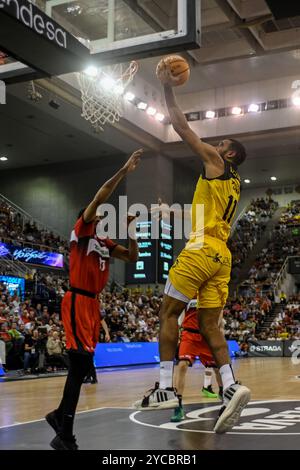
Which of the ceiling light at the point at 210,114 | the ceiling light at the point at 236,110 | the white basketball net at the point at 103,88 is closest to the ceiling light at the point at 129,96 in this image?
the ceiling light at the point at 210,114

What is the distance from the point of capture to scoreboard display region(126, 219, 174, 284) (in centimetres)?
2700

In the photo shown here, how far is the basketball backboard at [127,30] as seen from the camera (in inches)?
226

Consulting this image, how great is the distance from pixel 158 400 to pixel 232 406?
26.5 inches

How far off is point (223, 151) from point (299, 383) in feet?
21.0

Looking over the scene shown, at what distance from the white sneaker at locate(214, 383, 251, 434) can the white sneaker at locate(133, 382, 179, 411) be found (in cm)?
46

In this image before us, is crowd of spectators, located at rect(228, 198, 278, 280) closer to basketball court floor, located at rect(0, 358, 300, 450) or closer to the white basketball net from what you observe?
the white basketball net

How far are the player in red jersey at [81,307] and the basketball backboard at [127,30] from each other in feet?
6.39

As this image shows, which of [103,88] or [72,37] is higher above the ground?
[103,88]

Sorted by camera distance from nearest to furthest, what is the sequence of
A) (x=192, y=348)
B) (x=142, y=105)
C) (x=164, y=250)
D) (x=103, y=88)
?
(x=192, y=348) < (x=103, y=88) < (x=142, y=105) < (x=164, y=250)

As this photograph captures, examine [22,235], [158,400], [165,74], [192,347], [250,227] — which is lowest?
[158,400]

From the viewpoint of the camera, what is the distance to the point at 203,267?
15.0ft

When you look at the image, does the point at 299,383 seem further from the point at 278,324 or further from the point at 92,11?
the point at 278,324

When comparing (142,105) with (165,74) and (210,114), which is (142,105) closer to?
(210,114)

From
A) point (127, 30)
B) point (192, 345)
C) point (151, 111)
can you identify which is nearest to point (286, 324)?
point (151, 111)
